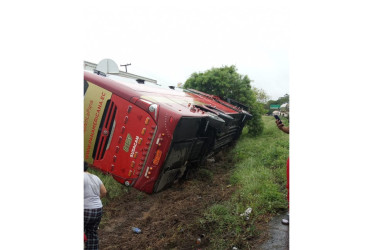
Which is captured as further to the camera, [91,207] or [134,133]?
[134,133]

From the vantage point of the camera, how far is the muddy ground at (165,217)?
10.3ft

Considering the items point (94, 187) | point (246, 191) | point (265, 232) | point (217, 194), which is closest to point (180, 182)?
point (217, 194)

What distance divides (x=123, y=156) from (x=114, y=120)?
0.48 metres

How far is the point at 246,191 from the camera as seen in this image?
4.30 meters

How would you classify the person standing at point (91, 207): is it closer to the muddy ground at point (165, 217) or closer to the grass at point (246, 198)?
the muddy ground at point (165, 217)

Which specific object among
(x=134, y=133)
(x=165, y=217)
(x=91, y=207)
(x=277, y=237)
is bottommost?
(x=165, y=217)

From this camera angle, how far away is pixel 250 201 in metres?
3.93

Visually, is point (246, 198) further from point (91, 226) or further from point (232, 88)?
point (232, 88)

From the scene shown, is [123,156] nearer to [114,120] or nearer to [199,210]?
[114,120]

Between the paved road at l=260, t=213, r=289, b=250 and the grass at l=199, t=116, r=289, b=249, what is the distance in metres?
0.16

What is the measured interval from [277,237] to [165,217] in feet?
4.58

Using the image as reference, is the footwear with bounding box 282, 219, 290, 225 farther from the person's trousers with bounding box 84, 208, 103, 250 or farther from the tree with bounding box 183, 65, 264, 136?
the tree with bounding box 183, 65, 264, 136

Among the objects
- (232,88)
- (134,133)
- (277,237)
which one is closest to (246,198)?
(277,237)

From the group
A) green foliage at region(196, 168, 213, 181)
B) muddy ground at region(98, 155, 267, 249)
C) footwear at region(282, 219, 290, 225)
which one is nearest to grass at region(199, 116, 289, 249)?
muddy ground at region(98, 155, 267, 249)
